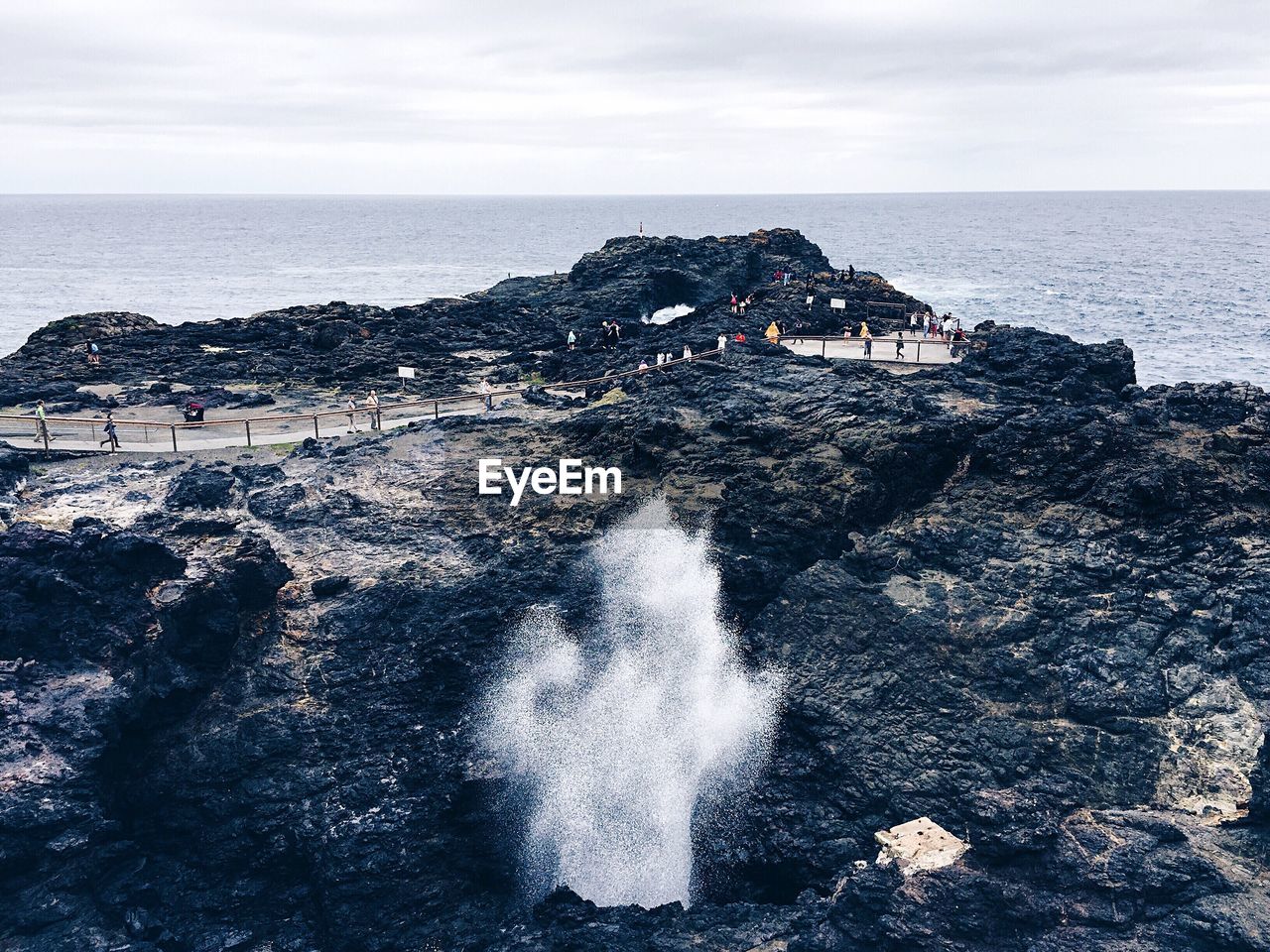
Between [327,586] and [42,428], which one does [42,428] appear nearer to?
[42,428]

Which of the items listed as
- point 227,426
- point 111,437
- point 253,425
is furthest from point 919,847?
point 111,437

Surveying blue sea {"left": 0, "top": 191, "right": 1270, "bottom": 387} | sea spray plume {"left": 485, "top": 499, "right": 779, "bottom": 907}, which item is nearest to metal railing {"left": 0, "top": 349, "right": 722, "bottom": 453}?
sea spray plume {"left": 485, "top": 499, "right": 779, "bottom": 907}

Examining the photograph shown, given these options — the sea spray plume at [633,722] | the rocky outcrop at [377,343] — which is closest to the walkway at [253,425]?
the rocky outcrop at [377,343]

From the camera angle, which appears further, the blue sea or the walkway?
the blue sea

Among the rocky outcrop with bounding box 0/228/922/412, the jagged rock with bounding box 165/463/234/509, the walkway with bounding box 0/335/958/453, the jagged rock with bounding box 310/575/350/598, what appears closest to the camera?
the jagged rock with bounding box 310/575/350/598

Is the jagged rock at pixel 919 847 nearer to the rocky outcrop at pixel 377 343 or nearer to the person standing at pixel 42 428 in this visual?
the rocky outcrop at pixel 377 343

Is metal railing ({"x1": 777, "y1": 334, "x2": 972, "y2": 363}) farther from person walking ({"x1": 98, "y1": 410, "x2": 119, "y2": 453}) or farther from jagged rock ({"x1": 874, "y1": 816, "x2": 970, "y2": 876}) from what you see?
person walking ({"x1": 98, "y1": 410, "x2": 119, "y2": 453})
